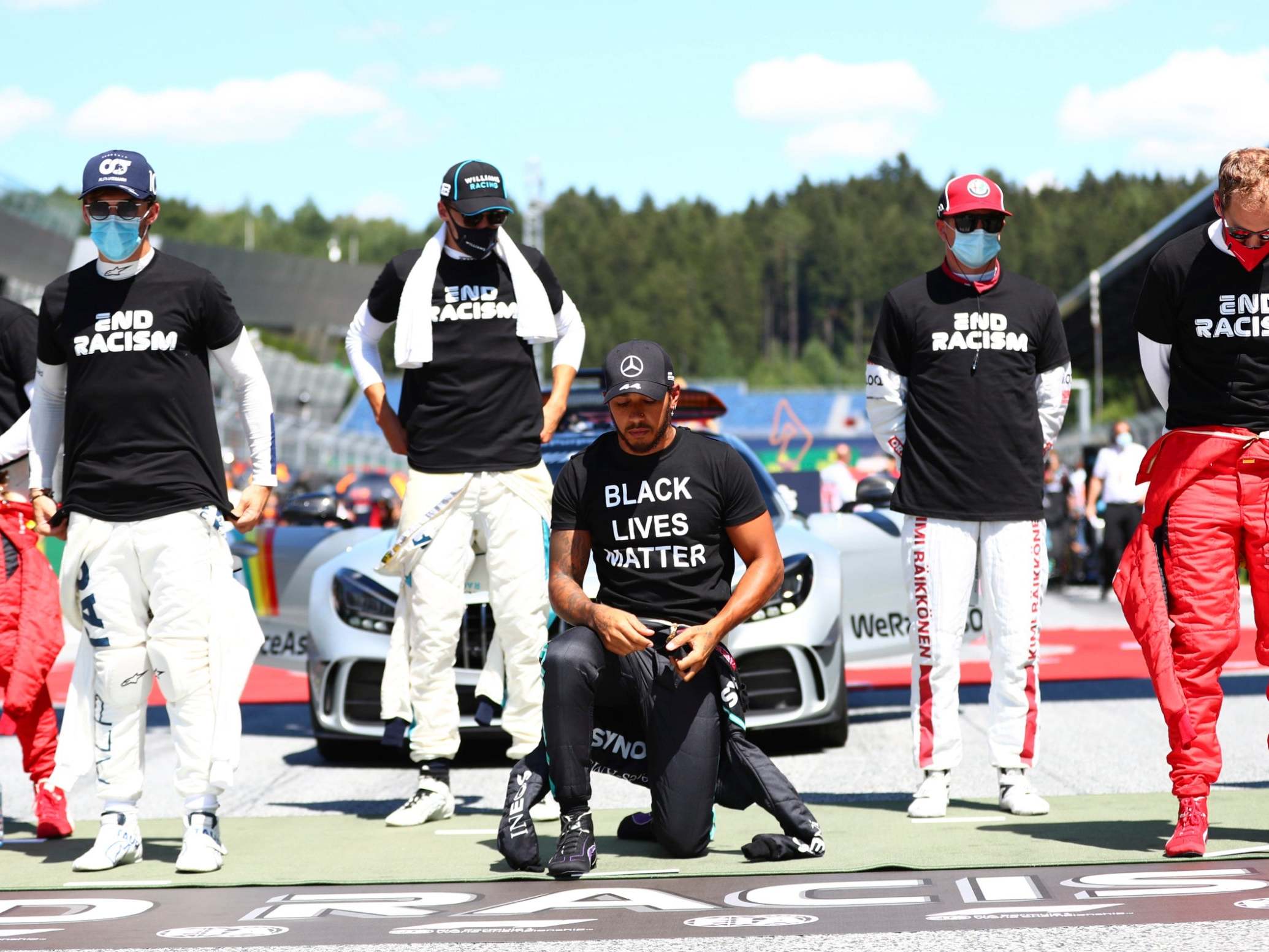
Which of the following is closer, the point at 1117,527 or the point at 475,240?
the point at 475,240

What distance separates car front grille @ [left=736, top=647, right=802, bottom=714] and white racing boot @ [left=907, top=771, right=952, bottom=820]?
128cm

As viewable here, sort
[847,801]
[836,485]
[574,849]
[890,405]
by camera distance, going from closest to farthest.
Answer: [574,849] → [890,405] → [847,801] → [836,485]

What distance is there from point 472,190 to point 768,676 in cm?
234

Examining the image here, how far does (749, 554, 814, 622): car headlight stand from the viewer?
7262 mm

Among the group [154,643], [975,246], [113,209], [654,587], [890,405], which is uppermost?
[113,209]

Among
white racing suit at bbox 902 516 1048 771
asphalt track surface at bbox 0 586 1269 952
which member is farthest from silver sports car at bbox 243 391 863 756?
white racing suit at bbox 902 516 1048 771

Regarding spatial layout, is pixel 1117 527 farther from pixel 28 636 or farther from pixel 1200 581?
pixel 28 636

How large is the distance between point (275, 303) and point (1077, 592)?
71.8 m

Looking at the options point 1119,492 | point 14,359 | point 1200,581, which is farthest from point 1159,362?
point 1119,492

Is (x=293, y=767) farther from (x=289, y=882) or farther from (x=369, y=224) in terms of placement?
(x=369, y=224)

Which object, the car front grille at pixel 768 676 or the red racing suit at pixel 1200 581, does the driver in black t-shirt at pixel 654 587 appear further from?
the car front grille at pixel 768 676

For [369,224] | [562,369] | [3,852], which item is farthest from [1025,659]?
[369,224]

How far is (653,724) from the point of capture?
528 centimetres

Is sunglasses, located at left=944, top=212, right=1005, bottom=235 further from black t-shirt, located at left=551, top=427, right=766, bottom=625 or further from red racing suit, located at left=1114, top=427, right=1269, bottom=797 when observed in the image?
black t-shirt, located at left=551, top=427, right=766, bottom=625
